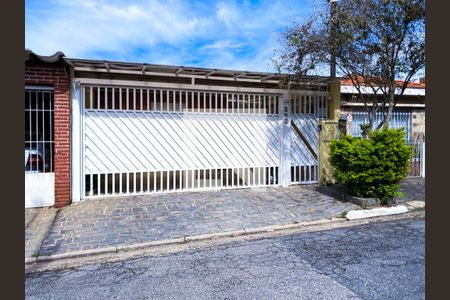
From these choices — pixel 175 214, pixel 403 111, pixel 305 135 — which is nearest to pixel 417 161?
pixel 403 111

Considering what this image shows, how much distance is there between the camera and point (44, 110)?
21.2ft

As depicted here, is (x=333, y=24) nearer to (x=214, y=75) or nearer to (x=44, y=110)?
(x=214, y=75)

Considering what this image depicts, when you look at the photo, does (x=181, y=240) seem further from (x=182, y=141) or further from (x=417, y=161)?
(x=417, y=161)

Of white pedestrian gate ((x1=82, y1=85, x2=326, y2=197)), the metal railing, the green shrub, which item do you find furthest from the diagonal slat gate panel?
the metal railing

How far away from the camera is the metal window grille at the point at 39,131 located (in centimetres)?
638

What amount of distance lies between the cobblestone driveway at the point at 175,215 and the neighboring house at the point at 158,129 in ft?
1.88

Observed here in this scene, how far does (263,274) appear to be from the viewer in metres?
3.50

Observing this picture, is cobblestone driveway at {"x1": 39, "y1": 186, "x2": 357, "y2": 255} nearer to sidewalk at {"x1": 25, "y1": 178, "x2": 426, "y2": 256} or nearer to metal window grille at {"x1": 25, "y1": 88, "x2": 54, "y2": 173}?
sidewalk at {"x1": 25, "y1": 178, "x2": 426, "y2": 256}

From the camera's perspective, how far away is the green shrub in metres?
6.30

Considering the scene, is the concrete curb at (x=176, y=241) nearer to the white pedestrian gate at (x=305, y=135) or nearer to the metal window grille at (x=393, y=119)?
the white pedestrian gate at (x=305, y=135)

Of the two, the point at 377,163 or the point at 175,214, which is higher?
the point at 377,163

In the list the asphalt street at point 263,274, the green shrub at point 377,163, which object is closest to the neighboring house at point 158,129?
the green shrub at point 377,163

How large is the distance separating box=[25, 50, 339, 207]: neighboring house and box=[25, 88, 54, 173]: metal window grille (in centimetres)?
2

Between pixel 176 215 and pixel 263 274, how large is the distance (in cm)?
280
